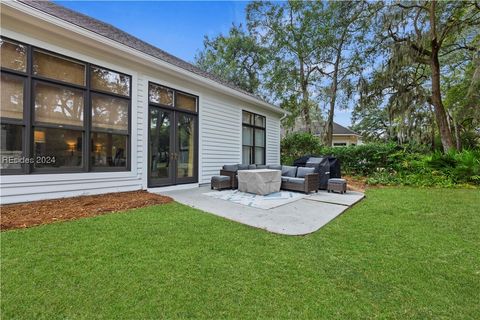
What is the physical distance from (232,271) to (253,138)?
27.0 ft

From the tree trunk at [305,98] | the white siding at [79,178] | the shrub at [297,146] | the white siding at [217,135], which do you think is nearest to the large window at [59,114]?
the white siding at [79,178]

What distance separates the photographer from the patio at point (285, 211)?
3743mm

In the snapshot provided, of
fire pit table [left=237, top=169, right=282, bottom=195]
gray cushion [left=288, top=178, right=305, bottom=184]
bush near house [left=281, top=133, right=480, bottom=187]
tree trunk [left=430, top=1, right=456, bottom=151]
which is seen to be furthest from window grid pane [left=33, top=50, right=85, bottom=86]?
tree trunk [left=430, top=1, right=456, bottom=151]

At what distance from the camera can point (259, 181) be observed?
6.19m

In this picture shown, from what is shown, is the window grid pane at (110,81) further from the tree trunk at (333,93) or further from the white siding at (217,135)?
the tree trunk at (333,93)

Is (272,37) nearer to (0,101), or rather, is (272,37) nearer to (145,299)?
(0,101)

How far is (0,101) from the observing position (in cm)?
397

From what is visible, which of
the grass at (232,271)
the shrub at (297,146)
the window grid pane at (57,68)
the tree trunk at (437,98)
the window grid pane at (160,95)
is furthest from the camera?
the shrub at (297,146)

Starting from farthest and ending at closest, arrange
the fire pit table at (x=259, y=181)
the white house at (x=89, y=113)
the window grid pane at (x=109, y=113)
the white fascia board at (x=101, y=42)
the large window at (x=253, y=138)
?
the large window at (x=253, y=138)
the fire pit table at (x=259, y=181)
the window grid pane at (x=109, y=113)
the white house at (x=89, y=113)
the white fascia board at (x=101, y=42)

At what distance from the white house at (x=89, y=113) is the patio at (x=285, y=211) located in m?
1.56

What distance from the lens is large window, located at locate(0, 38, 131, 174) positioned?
412 cm

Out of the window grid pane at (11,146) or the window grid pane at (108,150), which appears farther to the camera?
the window grid pane at (108,150)

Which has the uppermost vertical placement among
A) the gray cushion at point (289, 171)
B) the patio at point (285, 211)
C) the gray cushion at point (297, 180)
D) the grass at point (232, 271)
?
the gray cushion at point (289, 171)

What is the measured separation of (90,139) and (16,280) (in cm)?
368
